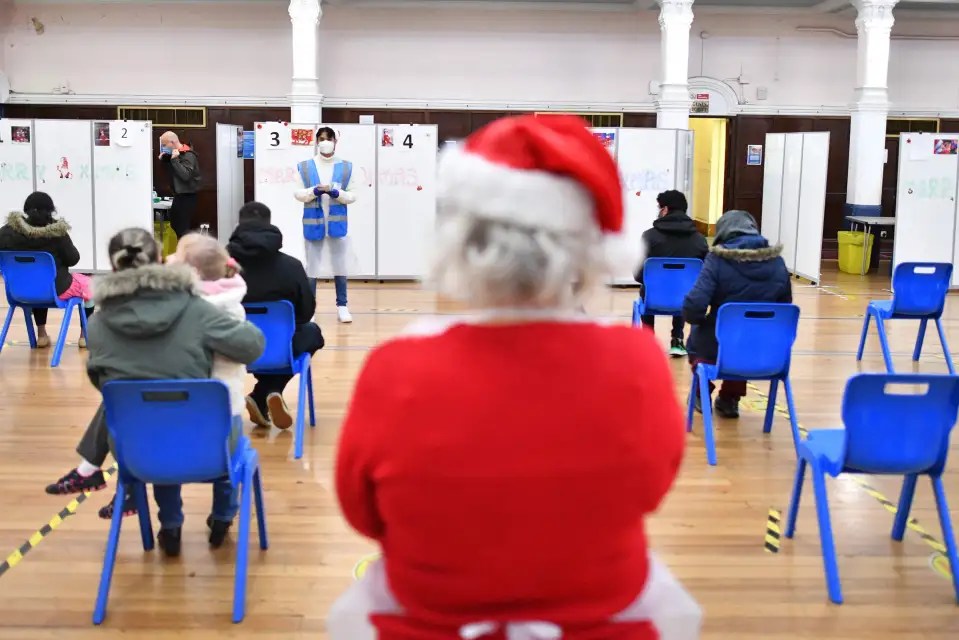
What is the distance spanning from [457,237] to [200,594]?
241cm

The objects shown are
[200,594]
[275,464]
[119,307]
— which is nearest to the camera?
[119,307]

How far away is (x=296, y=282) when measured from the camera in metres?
4.88

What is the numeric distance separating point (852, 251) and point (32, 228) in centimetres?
944

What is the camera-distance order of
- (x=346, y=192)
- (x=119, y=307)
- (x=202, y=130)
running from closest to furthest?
(x=119, y=307), (x=346, y=192), (x=202, y=130)

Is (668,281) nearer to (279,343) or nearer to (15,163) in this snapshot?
(279,343)

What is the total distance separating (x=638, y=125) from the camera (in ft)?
47.0

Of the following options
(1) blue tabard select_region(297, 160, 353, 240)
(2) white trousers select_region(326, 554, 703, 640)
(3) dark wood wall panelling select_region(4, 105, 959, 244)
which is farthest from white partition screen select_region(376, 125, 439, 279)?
(2) white trousers select_region(326, 554, 703, 640)

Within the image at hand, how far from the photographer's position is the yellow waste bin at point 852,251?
12.3 m

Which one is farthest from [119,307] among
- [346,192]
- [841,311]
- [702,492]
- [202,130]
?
[202,130]

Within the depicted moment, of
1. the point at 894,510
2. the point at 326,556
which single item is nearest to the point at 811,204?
the point at 894,510

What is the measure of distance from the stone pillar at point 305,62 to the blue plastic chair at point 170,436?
1032 cm

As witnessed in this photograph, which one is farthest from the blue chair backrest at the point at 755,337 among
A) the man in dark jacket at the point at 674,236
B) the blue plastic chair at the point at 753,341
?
the man in dark jacket at the point at 674,236

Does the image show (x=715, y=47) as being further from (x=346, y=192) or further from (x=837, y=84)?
(x=346, y=192)

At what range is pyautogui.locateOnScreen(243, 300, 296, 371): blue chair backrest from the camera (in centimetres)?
470
